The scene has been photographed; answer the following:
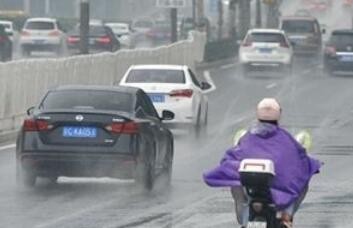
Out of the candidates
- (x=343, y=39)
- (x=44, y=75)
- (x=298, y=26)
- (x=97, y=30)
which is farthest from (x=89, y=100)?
(x=97, y=30)

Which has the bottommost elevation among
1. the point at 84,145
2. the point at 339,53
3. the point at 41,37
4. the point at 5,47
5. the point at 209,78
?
the point at 209,78

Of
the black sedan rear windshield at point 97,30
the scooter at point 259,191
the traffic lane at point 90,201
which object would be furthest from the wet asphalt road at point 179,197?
the black sedan rear windshield at point 97,30

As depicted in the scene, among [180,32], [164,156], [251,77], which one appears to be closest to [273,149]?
[164,156]

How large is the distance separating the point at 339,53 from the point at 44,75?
23.6 metres

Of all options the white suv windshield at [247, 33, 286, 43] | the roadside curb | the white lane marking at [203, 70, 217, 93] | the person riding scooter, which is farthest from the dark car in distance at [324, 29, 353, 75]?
the person riding scooter

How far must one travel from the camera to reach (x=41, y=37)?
65.2 metres

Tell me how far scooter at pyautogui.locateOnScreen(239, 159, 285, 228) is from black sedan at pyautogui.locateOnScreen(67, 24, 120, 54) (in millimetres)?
52289

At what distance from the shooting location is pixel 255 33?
170ft

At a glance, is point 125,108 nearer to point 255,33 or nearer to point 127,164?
point 127,164

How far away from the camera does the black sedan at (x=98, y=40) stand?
62188 millimetres

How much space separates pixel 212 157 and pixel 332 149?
9.34ft

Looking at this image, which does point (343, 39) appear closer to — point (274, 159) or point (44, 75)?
point (44, 75)

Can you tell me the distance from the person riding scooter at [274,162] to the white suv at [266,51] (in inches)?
1601

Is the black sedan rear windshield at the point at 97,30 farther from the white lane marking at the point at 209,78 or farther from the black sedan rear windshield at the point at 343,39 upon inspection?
the black sedan rear windshield at the point at 343,39
